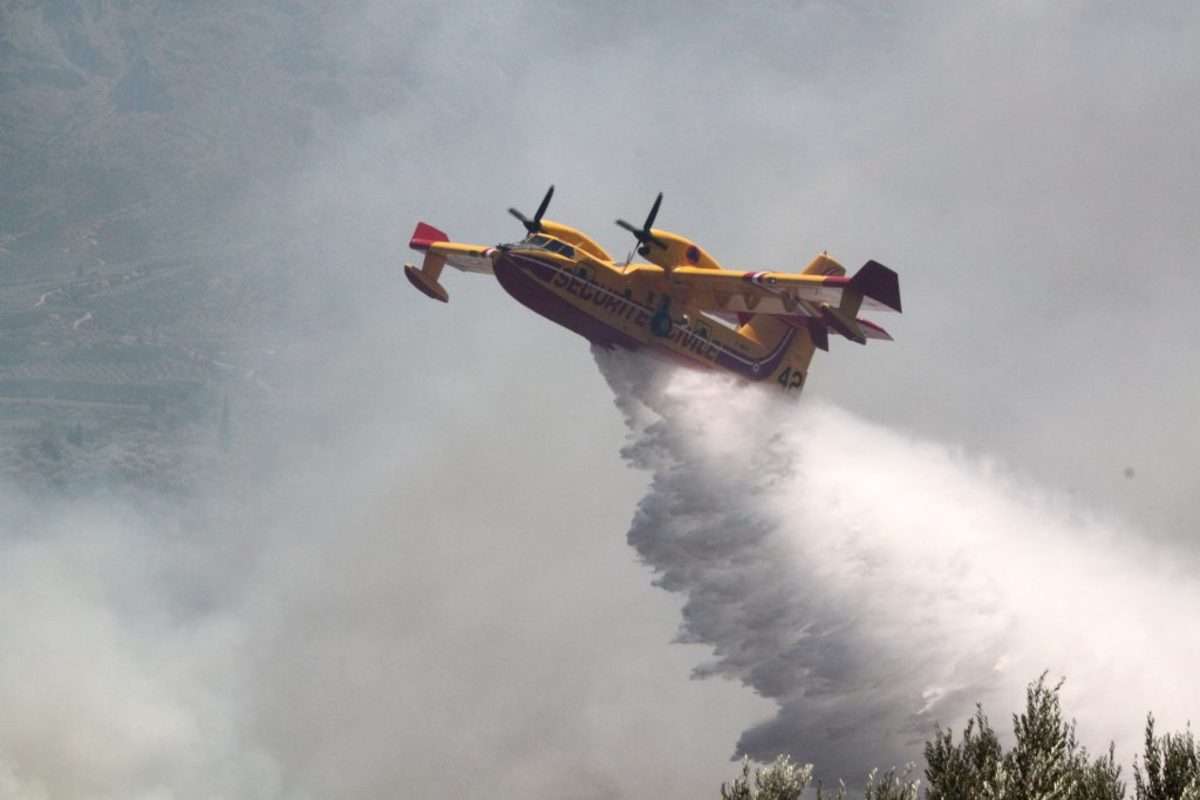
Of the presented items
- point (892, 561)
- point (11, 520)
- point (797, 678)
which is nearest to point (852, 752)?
point (797, 678)

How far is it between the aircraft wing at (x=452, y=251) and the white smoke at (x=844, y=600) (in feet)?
21.9

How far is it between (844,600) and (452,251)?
17.5 meters

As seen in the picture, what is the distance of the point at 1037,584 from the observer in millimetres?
50250

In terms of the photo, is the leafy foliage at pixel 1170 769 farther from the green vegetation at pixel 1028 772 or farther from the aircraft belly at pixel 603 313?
the aircraft belly at pixel 603 313

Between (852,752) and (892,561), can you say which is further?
(892,561)

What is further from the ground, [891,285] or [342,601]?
[342,601]

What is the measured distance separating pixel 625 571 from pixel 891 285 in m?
73.7

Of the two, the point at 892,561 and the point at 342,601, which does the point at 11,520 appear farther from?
the point at 892,561

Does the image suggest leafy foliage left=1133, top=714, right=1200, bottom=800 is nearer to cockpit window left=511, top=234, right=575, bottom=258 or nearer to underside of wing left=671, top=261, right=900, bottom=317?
underside of wing left=671, top=261, right=900, bottom=317

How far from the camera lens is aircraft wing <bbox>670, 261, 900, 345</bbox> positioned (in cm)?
4372

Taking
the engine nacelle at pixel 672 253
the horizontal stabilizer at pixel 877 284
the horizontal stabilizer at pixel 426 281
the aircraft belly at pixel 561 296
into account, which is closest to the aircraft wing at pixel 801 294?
the horizontal stabilizer at pixel 877 284

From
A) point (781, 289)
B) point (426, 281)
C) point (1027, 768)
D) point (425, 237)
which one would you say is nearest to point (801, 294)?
point (781, 289)

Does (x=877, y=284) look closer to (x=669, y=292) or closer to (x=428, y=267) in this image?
(x=669, y=292)

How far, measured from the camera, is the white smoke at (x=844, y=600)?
1779 inches
